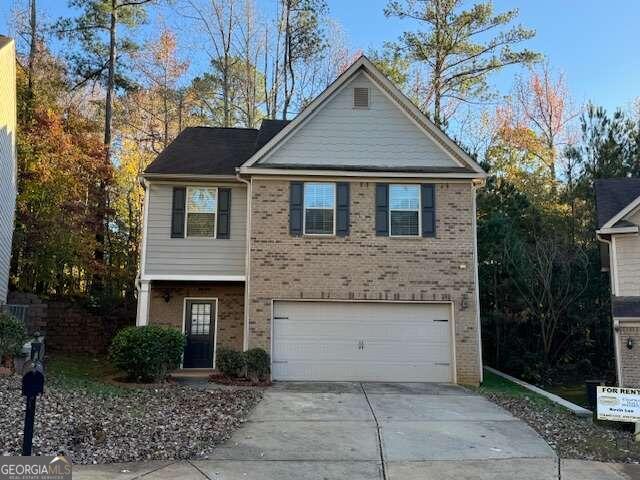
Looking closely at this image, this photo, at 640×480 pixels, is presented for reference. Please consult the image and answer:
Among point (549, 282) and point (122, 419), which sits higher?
point (549, 282)

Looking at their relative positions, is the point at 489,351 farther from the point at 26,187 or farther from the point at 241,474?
the point at 26,187

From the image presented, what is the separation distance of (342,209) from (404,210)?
1590 mm

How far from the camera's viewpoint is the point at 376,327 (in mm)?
14234

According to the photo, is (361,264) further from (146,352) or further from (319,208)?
(146,352)

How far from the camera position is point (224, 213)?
49.9 feet

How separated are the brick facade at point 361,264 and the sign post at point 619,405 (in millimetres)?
4200

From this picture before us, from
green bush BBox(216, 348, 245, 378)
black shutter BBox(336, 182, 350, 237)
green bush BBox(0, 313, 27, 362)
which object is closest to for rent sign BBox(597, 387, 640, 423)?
black shutter BBox(336, 182, 350, 237)

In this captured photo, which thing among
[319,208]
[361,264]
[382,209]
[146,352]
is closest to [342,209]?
[319,208]

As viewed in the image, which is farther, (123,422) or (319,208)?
(319,208)

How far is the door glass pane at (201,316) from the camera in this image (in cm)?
1570

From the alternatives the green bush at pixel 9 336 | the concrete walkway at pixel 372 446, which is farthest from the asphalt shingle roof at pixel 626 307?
the green bush at pixel 9 336

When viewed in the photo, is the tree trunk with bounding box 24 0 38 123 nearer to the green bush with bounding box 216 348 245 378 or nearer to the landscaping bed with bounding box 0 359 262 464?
the landscaping bed with bounding box 0 359 262 464

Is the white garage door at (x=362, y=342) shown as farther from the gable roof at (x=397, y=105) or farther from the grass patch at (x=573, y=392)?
the gable roof at (x=397, y=105)

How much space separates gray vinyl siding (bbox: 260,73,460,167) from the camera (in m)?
14.8
